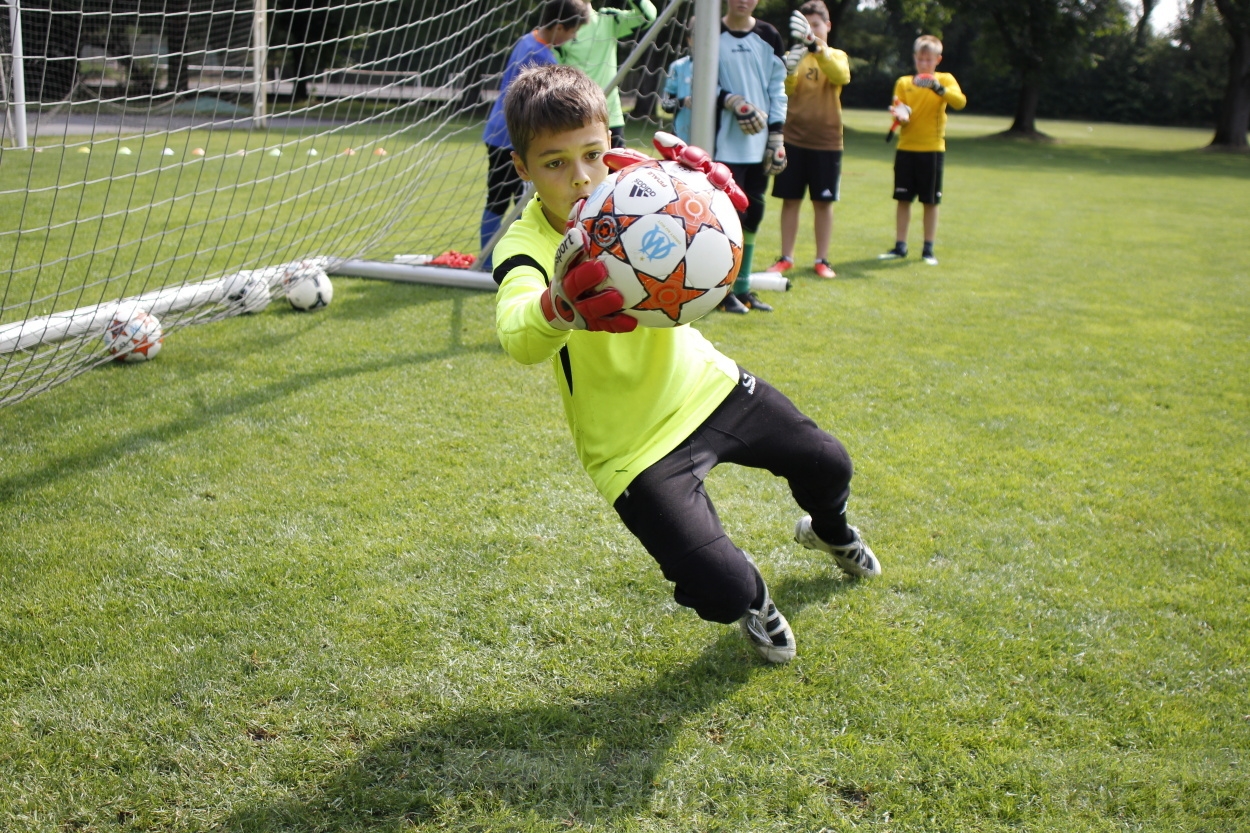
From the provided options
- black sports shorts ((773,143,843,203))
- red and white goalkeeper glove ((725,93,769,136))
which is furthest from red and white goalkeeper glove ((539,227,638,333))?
black sports shorts ((773,143,843,203))

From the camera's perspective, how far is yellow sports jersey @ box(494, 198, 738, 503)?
2.33 metres

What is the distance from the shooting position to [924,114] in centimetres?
803

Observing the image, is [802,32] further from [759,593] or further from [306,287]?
[759,593]

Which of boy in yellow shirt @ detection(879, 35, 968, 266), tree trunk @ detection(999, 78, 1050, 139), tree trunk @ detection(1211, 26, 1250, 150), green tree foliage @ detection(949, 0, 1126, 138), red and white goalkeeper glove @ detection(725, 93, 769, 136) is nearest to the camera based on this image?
red and white goalkeeper glove @ detection(725, 93, 769, 136)

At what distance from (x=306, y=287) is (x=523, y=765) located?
4386 mm

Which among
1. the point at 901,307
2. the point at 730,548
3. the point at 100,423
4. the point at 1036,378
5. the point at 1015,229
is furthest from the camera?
the point at 1015,229

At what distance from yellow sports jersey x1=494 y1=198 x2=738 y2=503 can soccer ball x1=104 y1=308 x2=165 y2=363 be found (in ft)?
10.7

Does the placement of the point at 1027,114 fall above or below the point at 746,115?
above

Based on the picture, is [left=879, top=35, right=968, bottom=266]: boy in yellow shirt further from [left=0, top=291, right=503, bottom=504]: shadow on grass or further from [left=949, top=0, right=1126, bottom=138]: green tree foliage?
[left=949, top=0, right=1126, bottom=138]: green tree foliage

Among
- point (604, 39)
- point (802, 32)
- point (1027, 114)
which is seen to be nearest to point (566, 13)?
point (604, 39)

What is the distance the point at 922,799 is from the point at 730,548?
0.69 meters

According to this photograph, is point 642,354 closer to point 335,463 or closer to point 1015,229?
point 335,463

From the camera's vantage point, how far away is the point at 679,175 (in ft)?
7.05

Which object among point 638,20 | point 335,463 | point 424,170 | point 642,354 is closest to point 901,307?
point 638,20
